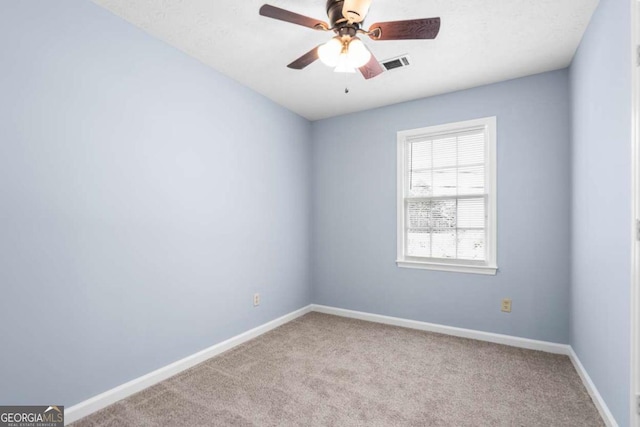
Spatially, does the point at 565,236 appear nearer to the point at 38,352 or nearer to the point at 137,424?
the point at 137,424

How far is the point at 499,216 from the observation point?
3.08 metres

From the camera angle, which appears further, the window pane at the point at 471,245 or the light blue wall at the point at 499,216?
the window pane at the point at 471,245

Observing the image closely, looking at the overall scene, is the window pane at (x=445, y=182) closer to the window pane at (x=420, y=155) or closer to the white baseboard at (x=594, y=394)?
the window pane at (x=420, y=155)

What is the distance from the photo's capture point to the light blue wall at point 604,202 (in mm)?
1577

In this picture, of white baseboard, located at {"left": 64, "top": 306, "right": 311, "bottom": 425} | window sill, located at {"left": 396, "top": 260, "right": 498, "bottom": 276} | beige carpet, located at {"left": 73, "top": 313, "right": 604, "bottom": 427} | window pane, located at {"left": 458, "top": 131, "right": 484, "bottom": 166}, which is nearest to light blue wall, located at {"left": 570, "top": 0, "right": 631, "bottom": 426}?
beige carpet, located at {"left": 73, "top": 313, "right": 604, "bottom": 427}

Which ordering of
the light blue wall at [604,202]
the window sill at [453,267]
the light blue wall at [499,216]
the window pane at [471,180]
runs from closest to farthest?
the light blue wall at [604,202], the light blue wall at [499,216], the window sill at [453,267], the window pane at [471,180]

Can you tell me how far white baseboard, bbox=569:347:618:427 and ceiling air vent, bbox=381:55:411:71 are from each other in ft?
9.23

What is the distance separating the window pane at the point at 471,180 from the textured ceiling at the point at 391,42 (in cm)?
88

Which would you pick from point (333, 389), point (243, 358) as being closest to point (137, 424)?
point (243, 358)

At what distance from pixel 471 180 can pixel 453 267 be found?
0.96 m

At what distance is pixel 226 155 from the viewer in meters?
2.98

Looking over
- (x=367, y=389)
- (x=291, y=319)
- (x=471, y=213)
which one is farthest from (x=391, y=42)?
(x=291, y=319)

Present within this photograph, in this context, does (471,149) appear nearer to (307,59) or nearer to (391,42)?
(391,42)

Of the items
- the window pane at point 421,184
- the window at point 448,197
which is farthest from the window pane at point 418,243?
the window pane at point 421,184
